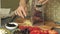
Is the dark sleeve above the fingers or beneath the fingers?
above

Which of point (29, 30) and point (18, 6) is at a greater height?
point (18, 6)

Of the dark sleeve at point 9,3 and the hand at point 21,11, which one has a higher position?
the dark sleeve at point 9,3

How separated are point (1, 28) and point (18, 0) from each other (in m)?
0.19

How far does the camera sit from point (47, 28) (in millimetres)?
932

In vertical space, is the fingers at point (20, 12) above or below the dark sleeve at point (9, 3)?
below

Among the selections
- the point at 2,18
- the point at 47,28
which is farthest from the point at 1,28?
the point at 47,28

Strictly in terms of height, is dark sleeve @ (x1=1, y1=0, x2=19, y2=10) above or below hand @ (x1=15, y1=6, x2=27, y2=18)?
above

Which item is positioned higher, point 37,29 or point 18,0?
point 18,0

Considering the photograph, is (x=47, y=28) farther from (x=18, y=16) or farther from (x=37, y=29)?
(x=18, y=16)

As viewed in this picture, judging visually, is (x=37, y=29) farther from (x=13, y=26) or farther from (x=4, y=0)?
(x=4, y=0)

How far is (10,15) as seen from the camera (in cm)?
95

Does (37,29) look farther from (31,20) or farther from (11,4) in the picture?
(11,4)

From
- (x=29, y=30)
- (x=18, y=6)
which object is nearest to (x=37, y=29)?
(x=29, y=30)

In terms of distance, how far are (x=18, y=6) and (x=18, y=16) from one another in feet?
0.19
